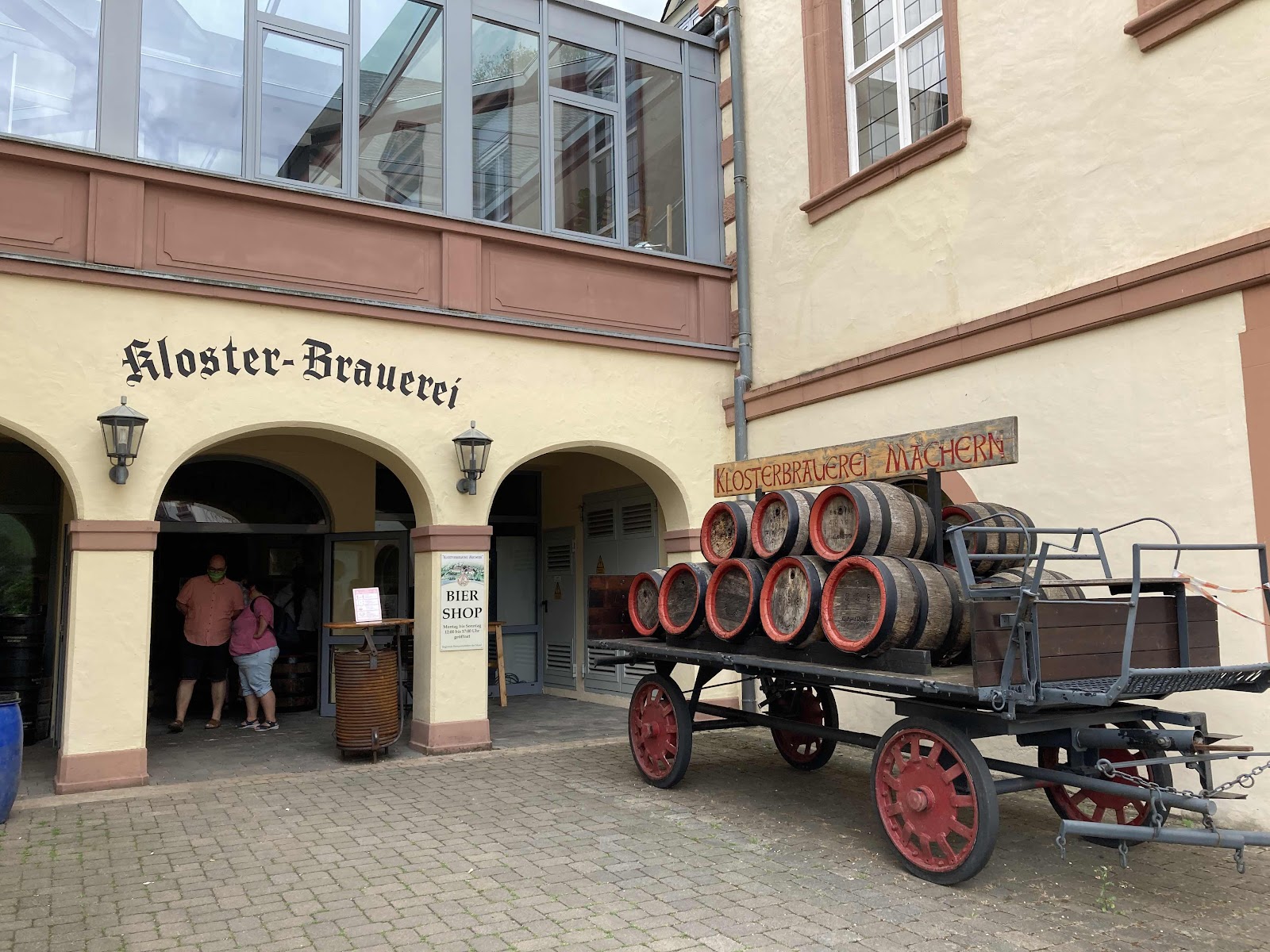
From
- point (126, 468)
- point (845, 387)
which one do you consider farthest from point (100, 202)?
point (845, 387)

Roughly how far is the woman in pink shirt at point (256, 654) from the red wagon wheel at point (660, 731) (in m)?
4.12

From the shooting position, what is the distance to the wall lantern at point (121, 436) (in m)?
7.10

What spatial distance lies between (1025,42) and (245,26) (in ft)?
20.4

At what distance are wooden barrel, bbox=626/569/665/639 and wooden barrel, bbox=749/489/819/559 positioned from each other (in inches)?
44.2

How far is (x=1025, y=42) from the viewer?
289 inches

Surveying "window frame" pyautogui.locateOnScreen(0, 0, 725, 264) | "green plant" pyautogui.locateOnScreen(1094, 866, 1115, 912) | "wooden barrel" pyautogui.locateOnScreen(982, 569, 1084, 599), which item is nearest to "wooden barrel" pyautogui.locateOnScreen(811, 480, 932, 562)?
"wooden barrel" pyautogui.locateOnScreen(982, 569, 1084, 599)

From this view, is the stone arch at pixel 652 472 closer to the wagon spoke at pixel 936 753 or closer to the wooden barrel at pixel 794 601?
the wooden barrel at pixel 794 601

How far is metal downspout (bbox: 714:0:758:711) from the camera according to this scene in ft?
33.0

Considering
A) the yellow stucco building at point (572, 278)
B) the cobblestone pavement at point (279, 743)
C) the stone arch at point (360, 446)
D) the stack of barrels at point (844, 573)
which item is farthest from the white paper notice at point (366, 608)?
the stack of barrels at point (844, 573)

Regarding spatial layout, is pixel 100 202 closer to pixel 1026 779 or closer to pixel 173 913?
pixel 173 913

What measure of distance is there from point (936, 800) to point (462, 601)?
4815 mm

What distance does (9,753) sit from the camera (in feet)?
20.0

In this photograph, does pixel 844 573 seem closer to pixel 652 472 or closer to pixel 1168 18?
pixel 1168 18

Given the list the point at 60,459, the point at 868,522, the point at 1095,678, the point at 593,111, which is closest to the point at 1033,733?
the point at 1095,678
